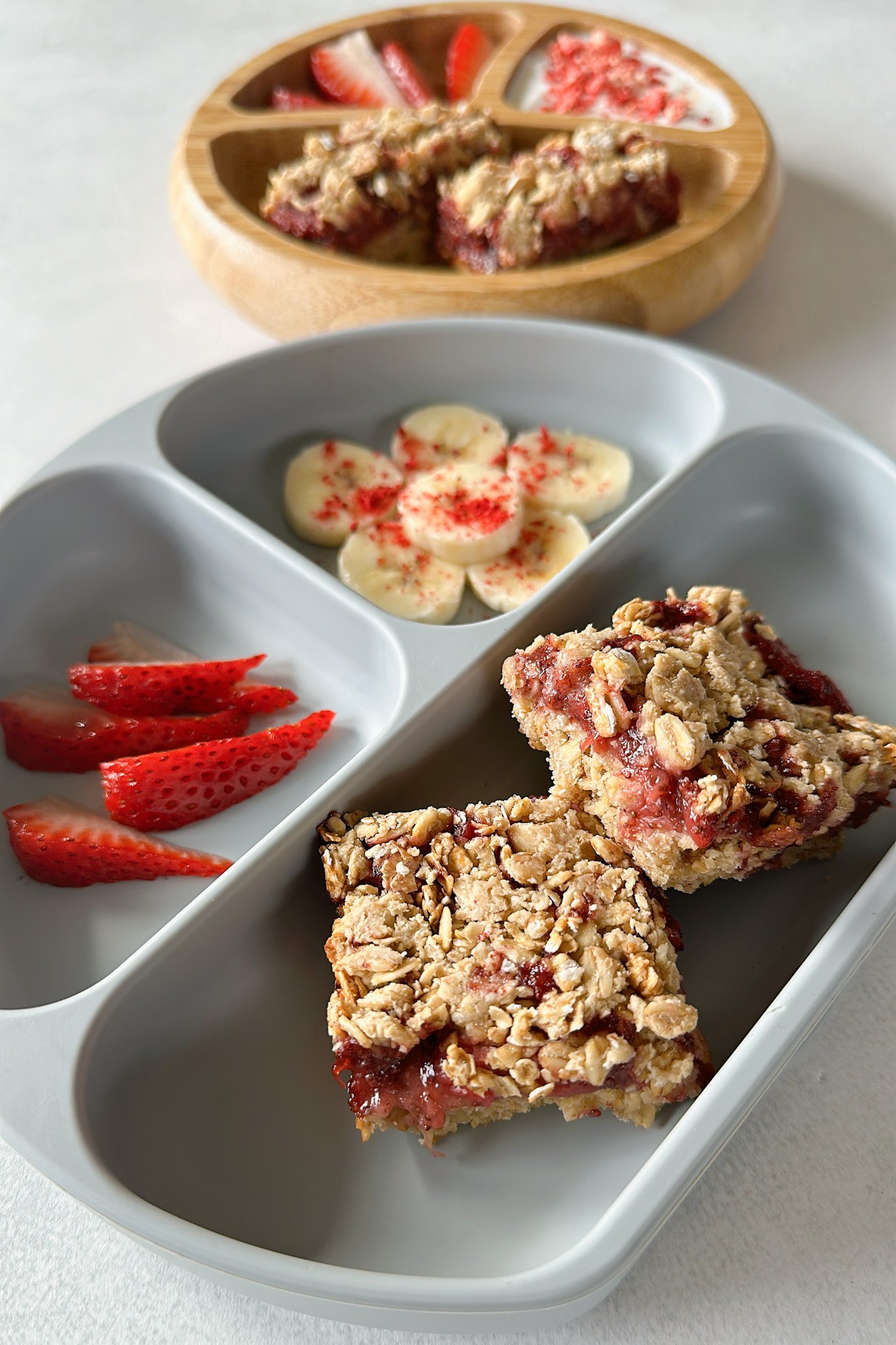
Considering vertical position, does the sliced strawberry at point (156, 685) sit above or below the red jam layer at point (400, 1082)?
above

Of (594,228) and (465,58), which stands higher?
(465,58)

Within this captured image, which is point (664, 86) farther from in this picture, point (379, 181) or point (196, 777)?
point (196, 777)

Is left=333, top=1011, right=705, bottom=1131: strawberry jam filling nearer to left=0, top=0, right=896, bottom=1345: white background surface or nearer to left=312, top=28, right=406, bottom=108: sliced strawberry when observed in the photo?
left=0, top=0, right=896, bottom=1345: white background surface

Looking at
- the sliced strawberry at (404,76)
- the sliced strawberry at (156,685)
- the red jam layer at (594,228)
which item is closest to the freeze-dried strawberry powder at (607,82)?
the sliced strawberry at (404,76)

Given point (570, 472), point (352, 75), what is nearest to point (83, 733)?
point (570, 472)

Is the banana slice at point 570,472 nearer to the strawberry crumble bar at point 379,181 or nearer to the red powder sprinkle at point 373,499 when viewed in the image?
the red powder sprinkle at point 373,499

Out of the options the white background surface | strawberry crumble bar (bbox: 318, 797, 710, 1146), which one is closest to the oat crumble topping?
the white background surface

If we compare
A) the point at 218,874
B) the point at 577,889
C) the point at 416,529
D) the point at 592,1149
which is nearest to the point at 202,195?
the point at 416,529
